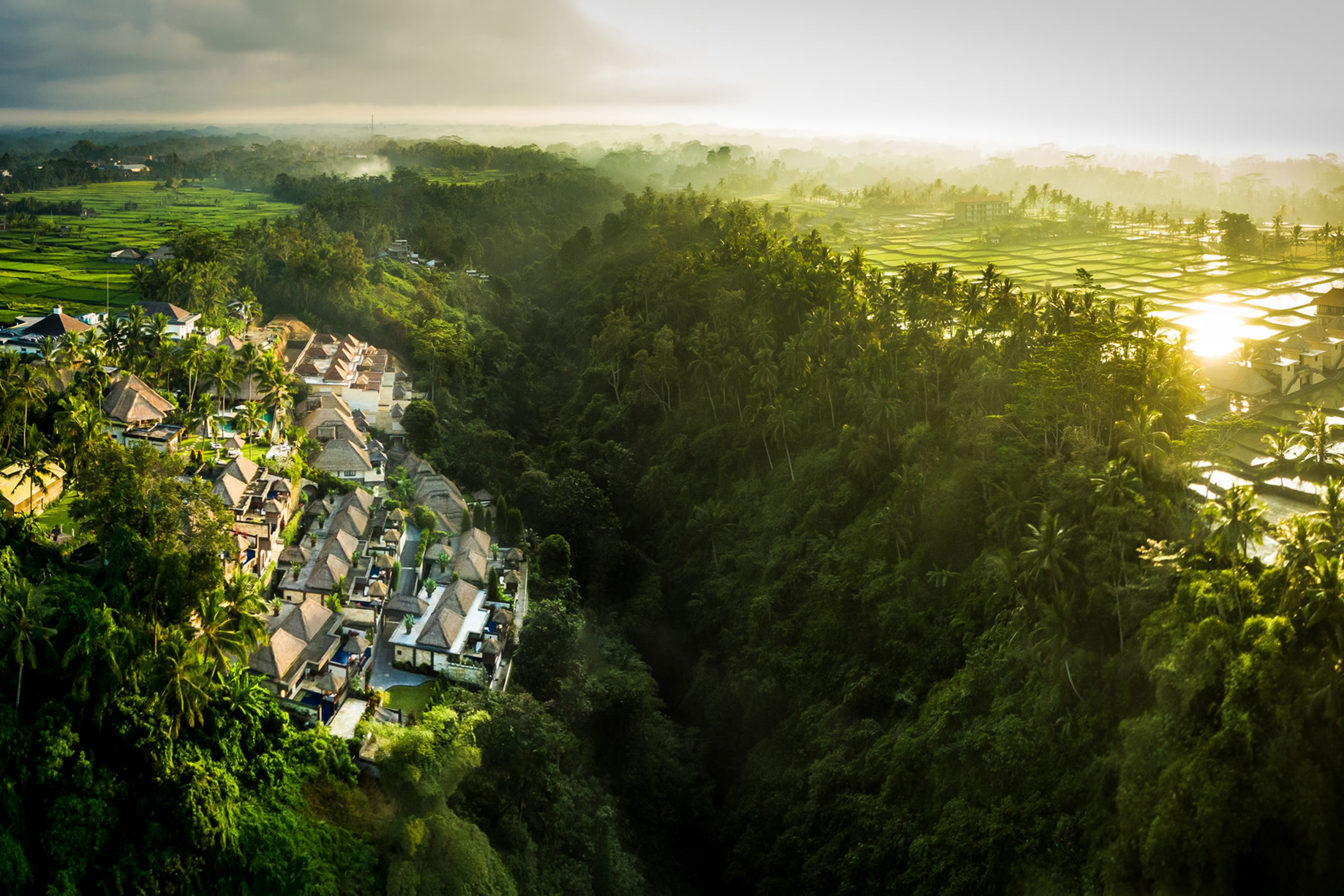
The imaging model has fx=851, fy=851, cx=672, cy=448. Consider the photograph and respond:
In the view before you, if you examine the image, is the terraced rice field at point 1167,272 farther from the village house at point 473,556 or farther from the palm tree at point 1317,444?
the village house at point 473,556

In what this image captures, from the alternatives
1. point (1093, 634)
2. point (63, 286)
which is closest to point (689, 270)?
point (1093, 634)

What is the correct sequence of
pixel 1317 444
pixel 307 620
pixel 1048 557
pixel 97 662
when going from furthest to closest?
pixel 307 620 → pixel 1317 444 → pixel 1048 557 → pixel 97 662

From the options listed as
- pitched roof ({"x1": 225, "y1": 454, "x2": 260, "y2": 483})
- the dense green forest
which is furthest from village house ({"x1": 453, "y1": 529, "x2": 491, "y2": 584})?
pitched roof ({"x1": 225, "y1": 454, "x2": 260, "y2": 483})

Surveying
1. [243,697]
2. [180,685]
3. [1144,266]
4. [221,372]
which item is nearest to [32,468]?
[221,372]

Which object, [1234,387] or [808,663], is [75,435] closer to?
[808,663]

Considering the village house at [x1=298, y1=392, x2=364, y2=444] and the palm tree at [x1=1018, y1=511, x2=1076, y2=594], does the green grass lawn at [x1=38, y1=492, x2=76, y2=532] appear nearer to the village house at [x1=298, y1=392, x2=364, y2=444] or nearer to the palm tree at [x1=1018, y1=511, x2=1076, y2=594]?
the village house at [x1=298, y1=392, x2=364, y2=444]

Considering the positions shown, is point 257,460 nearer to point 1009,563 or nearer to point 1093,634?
point 1009,563

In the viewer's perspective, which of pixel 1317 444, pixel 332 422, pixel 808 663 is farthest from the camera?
pixel 332 422
